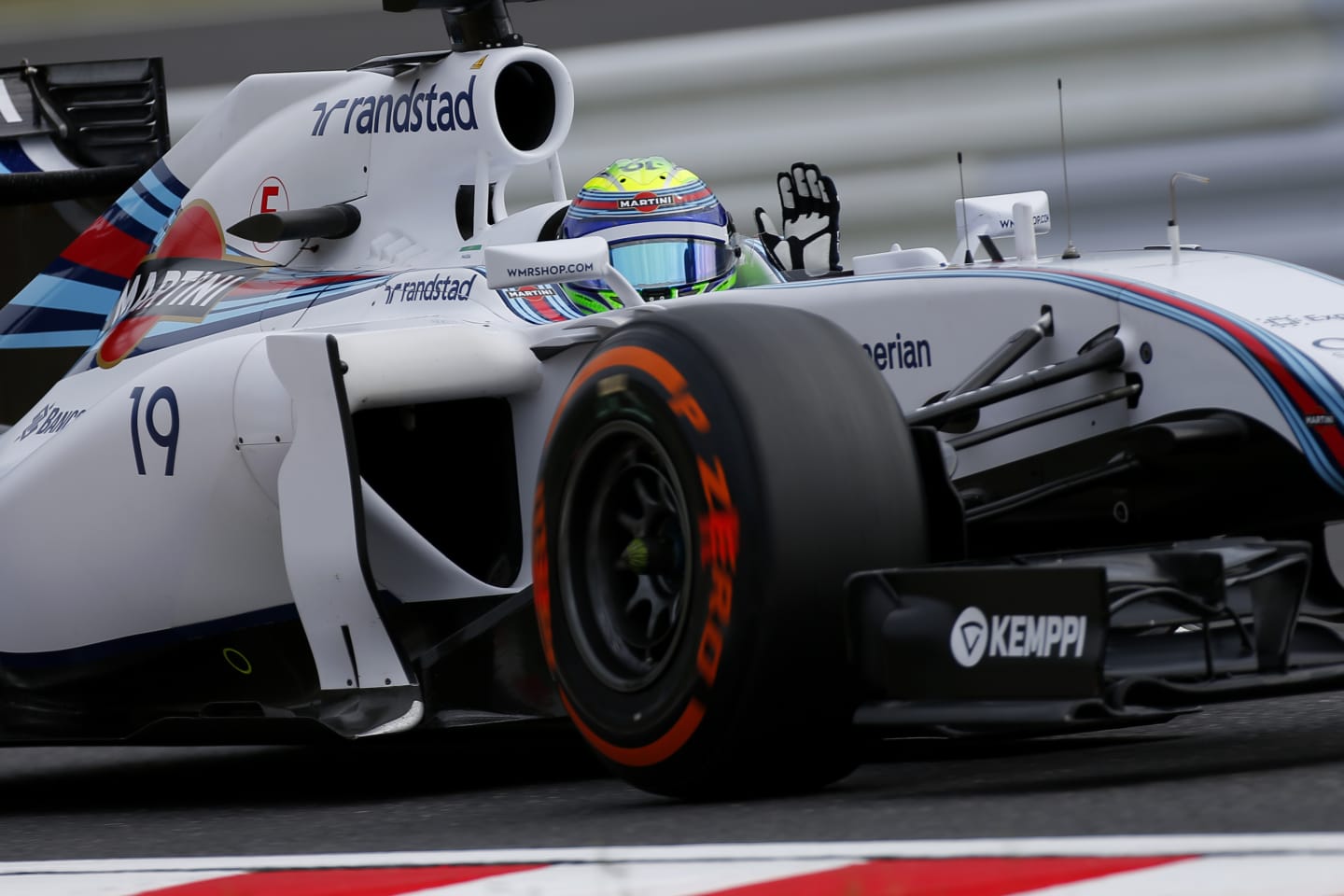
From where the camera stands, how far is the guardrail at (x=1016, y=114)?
21.5 ft

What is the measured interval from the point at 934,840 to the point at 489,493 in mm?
2086

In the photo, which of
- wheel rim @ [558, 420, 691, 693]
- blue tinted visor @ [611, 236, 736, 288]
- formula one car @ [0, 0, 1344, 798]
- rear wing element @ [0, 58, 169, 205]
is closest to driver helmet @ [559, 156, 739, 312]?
blue tinted visor @ [611, 236, 736, 288]

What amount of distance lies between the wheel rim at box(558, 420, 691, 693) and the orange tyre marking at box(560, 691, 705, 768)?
10 cm

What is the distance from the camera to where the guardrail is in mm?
Result: 6539

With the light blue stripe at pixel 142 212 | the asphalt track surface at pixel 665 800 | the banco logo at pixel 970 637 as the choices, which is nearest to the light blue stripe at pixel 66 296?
the light blue stripe at pixel 142 212

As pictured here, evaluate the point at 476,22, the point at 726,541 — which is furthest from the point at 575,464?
the point at 476,22

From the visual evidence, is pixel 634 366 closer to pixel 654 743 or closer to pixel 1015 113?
pixel 654 743

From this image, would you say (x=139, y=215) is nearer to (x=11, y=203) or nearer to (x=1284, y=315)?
(x=11, y=203)

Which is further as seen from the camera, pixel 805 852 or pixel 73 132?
pixel 73 132

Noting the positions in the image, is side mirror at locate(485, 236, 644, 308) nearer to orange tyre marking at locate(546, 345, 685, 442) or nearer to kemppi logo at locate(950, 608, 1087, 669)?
orange tyre marking at locate(546, 345, 685, 442)

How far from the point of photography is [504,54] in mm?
5441

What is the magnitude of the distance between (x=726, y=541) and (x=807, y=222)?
2.65 m

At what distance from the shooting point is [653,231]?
199 inches

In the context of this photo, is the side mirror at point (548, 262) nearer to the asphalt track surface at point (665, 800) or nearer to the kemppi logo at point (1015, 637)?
the asphalt track surface at point (665, 800)
